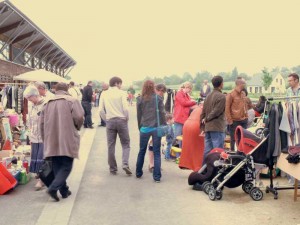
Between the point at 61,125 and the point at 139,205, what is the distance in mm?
1607

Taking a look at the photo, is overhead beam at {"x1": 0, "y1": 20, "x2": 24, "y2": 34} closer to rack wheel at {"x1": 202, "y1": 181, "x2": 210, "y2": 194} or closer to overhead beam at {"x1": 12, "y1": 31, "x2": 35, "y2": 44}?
overhead beam at {"x1": 12, "y1": 31, "x2": 35, "y2": 44}

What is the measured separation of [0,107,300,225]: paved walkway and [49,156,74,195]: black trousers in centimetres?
24

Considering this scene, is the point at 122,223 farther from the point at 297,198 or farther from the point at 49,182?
the point at 297,198

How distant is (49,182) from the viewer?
20.3 ft

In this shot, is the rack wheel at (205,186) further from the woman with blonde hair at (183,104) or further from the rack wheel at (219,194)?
the woman with blonde hair at (183,104)

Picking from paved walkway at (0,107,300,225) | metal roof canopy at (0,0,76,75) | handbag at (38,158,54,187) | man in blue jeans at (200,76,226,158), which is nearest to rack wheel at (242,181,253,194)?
paved walkway at (0,107,300,225)

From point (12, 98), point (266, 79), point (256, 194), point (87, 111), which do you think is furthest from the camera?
point (266, 79)

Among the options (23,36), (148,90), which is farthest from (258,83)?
(148,90)

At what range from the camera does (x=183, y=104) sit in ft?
29.7

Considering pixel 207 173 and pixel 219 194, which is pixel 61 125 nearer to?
pixel 207 173

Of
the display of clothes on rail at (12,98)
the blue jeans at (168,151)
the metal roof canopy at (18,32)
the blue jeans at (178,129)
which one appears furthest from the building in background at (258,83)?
the blue jeans at (168,151)

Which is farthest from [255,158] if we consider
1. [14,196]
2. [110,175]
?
[14,196]

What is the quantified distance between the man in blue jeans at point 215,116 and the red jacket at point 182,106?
1722mm

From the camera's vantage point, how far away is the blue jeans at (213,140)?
7.18 m
